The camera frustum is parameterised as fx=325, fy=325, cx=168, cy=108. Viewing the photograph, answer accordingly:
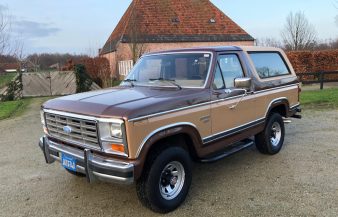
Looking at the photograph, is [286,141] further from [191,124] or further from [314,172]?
[191,124]

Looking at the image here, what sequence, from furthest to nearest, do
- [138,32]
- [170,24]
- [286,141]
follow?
[170,24]
[138,32]
[286,141]

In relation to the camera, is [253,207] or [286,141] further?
[286,141]

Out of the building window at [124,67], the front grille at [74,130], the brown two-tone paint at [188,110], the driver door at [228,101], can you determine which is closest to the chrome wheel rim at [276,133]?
the brown two-tone paint at [188,110]

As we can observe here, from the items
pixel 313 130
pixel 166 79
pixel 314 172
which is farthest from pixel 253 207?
pixel 313 130

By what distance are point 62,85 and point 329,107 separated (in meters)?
14.8

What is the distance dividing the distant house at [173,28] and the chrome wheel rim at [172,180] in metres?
20.0

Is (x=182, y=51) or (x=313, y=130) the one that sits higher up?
(x=182, y=51)

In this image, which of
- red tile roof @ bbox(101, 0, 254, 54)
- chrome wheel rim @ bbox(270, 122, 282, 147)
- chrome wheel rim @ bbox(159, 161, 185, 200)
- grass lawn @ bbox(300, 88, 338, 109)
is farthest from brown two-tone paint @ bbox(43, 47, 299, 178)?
red tile roof @ bbox(101, 0, 254, 54)

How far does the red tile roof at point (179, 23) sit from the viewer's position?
26.7 metres

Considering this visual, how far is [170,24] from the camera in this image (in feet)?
92.2

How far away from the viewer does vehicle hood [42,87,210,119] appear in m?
3.61

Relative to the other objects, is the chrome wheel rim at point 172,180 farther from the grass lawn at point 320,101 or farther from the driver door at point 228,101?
the grass lawn at point 320,101

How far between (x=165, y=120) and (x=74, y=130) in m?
1.14

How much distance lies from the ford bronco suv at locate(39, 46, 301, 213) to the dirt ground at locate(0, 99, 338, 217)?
18.6 inches
